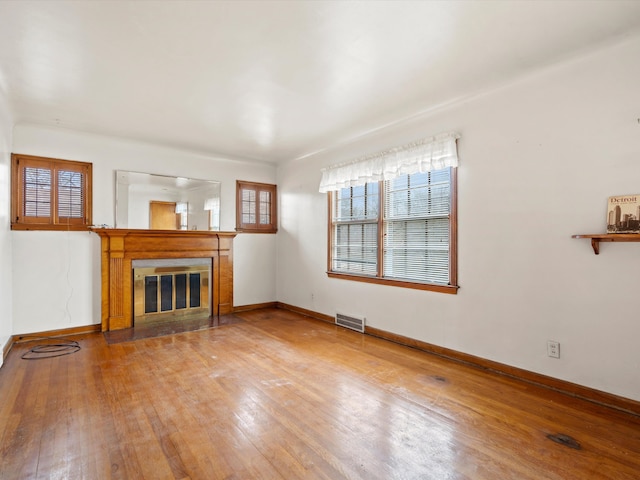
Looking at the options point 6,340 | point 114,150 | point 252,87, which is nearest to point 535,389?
point 252,87

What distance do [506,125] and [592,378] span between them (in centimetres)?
214

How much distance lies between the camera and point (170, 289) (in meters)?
5.03

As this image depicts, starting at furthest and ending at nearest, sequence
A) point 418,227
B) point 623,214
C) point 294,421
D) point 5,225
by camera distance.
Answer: point 418,227, point 5,225, point 623,214, point 294,421

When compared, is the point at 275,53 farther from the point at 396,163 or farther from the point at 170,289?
the point at 170,289

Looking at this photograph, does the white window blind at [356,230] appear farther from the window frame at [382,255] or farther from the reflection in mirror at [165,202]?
the reflection in mirror at [165,202]

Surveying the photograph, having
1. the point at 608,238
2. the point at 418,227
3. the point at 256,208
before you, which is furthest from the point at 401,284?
the point at 256,208

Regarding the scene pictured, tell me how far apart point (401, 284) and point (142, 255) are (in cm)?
356

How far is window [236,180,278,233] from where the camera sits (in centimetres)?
576

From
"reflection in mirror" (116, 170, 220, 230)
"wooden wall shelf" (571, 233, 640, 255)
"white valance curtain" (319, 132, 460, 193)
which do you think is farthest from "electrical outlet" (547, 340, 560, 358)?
"reflection in mirror" (116, 170, 220, 230)

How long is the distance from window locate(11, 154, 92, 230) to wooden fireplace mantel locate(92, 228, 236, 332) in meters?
0.37

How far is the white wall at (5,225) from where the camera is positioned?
3320mm

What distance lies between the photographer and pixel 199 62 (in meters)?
2.62

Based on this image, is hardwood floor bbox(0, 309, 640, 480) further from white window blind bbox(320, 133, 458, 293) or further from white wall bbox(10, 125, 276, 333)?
white window blind bbox(320, 133, 458, 293)

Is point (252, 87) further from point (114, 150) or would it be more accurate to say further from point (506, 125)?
point (114, 150)
